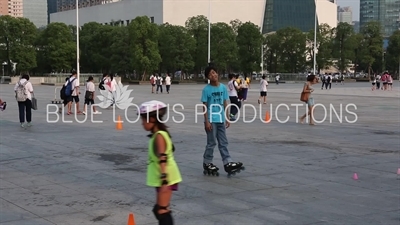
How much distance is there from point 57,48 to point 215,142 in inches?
2523

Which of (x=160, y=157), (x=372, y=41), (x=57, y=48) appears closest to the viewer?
(x=160, y=157)

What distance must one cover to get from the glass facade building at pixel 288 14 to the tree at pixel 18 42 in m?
54.0

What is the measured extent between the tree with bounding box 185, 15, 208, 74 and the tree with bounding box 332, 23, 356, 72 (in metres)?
21.1

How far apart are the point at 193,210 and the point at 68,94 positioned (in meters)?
14.1

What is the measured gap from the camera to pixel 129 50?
67.3 m

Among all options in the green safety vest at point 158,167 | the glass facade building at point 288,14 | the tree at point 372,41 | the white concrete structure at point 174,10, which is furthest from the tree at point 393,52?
the green safety vest at point 158,167

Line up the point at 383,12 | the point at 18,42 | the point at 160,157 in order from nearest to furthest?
1. the point at 160,157
2. the point at 18,42
3. the point at 383,12

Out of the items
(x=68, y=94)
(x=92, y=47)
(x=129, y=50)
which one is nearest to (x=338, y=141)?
(x=68, y=94)

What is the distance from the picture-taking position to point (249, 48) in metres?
73.9

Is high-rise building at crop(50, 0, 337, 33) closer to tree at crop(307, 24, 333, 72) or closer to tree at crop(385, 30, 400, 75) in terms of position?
tree at crop(385, 30, 400, 75)

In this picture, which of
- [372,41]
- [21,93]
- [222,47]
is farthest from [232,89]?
[372,41]

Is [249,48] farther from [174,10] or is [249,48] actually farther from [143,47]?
[174,10]

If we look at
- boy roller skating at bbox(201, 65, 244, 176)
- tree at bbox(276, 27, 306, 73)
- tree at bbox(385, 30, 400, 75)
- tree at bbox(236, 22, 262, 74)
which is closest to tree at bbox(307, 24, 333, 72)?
tree at bbox(276, 27, 306, 73)

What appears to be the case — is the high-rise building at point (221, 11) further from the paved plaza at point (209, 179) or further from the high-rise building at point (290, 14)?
the paved plaza at point (209, 179)
